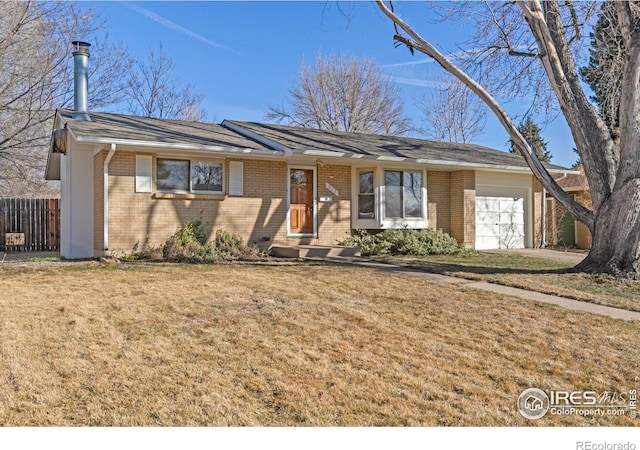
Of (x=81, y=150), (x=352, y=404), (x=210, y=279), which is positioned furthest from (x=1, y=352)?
(x=81, y=150)

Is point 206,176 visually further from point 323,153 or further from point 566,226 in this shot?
point 566,226

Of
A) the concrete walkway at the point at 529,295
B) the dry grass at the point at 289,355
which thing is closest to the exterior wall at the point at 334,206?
the concrete walkway at the point at 529,295

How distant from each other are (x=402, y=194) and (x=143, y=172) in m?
7.65

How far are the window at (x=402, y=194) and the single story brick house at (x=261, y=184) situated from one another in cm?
3

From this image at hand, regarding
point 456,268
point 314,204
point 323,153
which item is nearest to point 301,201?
Answer: point 314,204

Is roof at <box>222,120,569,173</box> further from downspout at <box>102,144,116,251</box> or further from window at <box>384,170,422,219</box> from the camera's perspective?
downspout at <box>102,144,116,251</box>

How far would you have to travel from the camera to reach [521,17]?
11477mm

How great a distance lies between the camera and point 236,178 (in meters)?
13.6

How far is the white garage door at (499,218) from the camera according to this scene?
17203mm

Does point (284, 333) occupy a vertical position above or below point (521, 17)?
below

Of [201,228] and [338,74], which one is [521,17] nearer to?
[201,228]

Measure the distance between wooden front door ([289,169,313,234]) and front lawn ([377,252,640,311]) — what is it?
10.5 feet

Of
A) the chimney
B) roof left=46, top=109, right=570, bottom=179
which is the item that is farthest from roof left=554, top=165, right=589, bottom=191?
the chimney

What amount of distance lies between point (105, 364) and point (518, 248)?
647 inches
